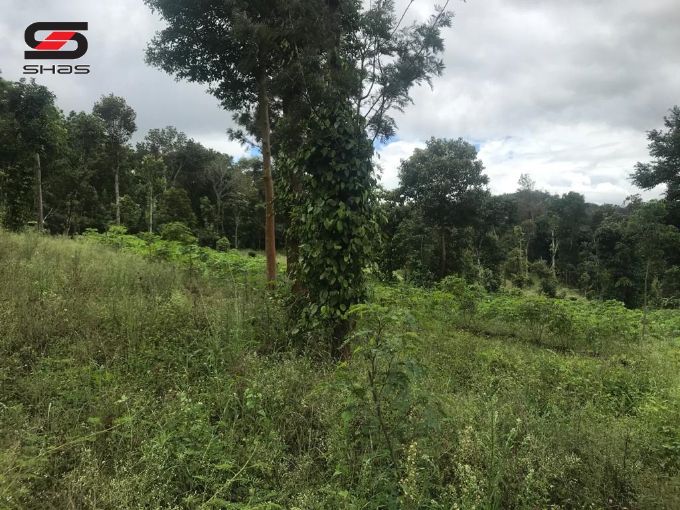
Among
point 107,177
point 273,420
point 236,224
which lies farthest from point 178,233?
point 236,224

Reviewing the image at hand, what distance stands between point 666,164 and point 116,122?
38.7 meters

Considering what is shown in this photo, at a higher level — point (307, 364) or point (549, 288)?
point (307, 364)

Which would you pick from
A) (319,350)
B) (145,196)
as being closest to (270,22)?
(319,350)

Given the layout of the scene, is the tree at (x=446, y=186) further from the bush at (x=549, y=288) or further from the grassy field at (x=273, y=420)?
the grassy field at (x=273, y=420)

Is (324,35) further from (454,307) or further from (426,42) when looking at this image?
(454,307)

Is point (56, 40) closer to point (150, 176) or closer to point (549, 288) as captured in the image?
point (150, 176)

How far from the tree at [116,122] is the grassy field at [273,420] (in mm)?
28642

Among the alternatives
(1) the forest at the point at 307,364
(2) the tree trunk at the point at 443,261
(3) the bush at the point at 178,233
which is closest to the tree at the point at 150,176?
(1) the forest at the point at 307,364

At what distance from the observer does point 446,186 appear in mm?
20875

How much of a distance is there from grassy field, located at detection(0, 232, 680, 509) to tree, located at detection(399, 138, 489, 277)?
16.7 metres

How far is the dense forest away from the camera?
51.8 feet

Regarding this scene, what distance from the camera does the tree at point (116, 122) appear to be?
28.9 metres

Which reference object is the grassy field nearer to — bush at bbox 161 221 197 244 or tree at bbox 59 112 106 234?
bush at bbox 161 221 197 244

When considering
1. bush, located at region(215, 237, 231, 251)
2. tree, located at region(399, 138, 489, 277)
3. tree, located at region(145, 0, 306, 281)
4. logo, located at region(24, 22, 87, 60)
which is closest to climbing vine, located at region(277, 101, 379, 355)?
tree, located at region(145, 0, 306, 281)
